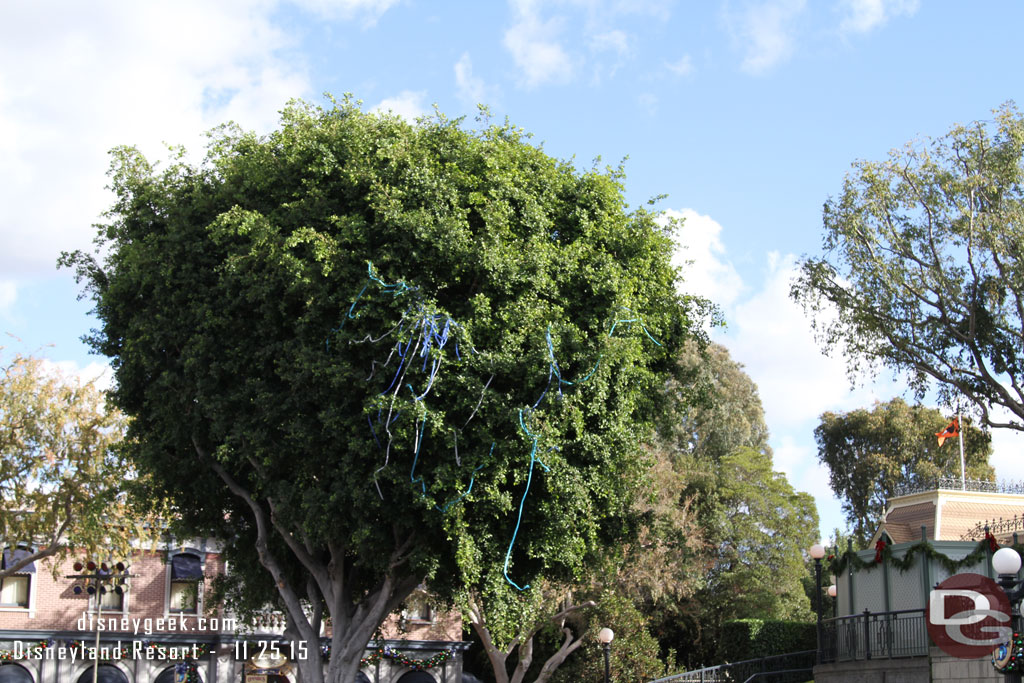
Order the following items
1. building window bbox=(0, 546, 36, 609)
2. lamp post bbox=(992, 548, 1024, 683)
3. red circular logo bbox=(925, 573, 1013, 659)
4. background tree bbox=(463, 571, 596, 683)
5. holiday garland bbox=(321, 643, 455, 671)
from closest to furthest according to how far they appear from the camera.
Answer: lamp post bbox=(992, 548, 1024, 683) → red circular logo bbox=(925, 573, 1013, 659) → background tree bbox=(463, 571, 596, 683) → building window bbox=(0, 546, 36, 609) → holiday garland bbox=(321, 643, 455, 671)

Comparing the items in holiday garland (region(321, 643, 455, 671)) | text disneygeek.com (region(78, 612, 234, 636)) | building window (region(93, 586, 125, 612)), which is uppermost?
building window (region(93, 586, 125, 612))

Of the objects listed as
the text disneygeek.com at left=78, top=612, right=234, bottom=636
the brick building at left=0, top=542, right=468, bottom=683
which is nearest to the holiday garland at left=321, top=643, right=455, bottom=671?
the brick building at left=0, top=542, right=468, bottom=683

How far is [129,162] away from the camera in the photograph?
2091 cm

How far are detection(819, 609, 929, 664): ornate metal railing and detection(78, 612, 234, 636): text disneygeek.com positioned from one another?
19718mm

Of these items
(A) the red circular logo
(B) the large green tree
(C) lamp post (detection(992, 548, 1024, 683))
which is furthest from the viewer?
(A) the red circular logo

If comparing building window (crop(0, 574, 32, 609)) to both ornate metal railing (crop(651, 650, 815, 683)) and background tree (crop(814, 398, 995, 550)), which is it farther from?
background tree (crop(814, 398, 995, 550))

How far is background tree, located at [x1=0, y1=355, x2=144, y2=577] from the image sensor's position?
25.9 metres

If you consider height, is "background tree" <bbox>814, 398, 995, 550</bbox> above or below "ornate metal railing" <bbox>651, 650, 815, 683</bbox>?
above

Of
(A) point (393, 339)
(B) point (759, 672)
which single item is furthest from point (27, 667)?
(B) point (759, 672)

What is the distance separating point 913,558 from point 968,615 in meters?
2.67

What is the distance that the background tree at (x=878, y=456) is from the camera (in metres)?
48.4

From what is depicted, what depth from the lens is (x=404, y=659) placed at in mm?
34844

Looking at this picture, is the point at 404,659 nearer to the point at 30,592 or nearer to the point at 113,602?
the point at 113,602

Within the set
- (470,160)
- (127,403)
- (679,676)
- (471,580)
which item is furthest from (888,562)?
(127,403)
